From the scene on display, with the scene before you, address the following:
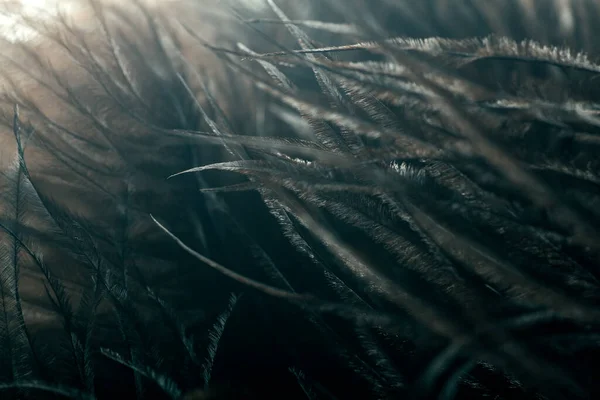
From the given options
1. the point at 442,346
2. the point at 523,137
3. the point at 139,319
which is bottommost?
the point at 139,319

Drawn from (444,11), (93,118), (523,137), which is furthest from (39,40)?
(523,137)

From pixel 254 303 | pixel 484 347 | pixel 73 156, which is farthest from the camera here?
pixel 73 156

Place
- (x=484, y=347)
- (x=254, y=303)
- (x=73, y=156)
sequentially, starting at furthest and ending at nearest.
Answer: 1. (x=73, y=156)
2. (x=254, y=303)
3. (x=484, y=347)

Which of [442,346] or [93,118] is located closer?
[442,346]

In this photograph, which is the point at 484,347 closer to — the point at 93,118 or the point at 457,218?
the point at 457,218

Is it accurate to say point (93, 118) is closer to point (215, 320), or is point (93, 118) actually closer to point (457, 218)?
point (215, 320)

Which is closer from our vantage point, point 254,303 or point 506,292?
point 506,292

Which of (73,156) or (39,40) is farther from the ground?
Result: (39,40)

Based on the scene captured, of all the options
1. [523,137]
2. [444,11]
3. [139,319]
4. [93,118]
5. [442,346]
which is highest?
[444,11]

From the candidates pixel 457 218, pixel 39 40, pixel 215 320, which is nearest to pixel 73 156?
pixel 39 40
